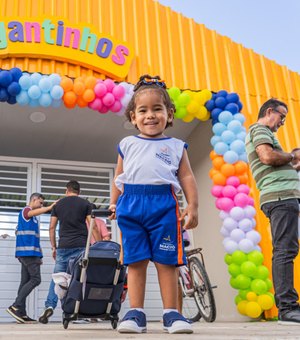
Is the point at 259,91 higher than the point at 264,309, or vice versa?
the point at 259,91

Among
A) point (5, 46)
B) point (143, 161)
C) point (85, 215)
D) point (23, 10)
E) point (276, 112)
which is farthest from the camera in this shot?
point (23, 10)

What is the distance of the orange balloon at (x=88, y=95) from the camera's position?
576 cm

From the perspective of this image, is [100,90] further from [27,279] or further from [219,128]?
[27,279]

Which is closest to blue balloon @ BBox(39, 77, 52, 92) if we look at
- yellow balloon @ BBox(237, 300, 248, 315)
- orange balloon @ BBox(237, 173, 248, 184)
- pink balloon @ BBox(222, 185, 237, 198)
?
pink balloon @ BBox(222, 185, 237, 198)

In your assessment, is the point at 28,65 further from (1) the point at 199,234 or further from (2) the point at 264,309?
(2) the point at 264,309

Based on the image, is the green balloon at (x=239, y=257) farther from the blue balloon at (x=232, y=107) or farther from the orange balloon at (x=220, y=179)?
the blue balloon at (x=232, y=107)

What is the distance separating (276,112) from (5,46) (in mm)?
3581

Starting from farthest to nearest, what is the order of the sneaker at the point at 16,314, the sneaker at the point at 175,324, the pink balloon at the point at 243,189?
the pink balloon at the point at 243,189 → the sneaker at the point at 16,314 → the sneaker at the point at 175,324

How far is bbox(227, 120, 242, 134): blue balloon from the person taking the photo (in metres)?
6.03

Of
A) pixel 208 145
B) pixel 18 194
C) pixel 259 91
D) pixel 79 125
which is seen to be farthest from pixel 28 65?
pixel 259 91

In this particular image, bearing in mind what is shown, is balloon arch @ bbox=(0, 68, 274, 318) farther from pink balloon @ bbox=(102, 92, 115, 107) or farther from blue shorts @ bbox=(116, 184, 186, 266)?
blue shorts @ bbox=(116, 184, 186, 266)

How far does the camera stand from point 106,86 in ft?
19.2

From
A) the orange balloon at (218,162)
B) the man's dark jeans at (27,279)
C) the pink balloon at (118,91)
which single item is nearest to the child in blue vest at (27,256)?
the man's dark jeans at (27,279)

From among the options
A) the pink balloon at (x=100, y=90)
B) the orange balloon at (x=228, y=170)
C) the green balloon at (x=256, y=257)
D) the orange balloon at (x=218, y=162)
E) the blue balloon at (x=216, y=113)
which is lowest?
the green balloon at (x=256, y=257)
